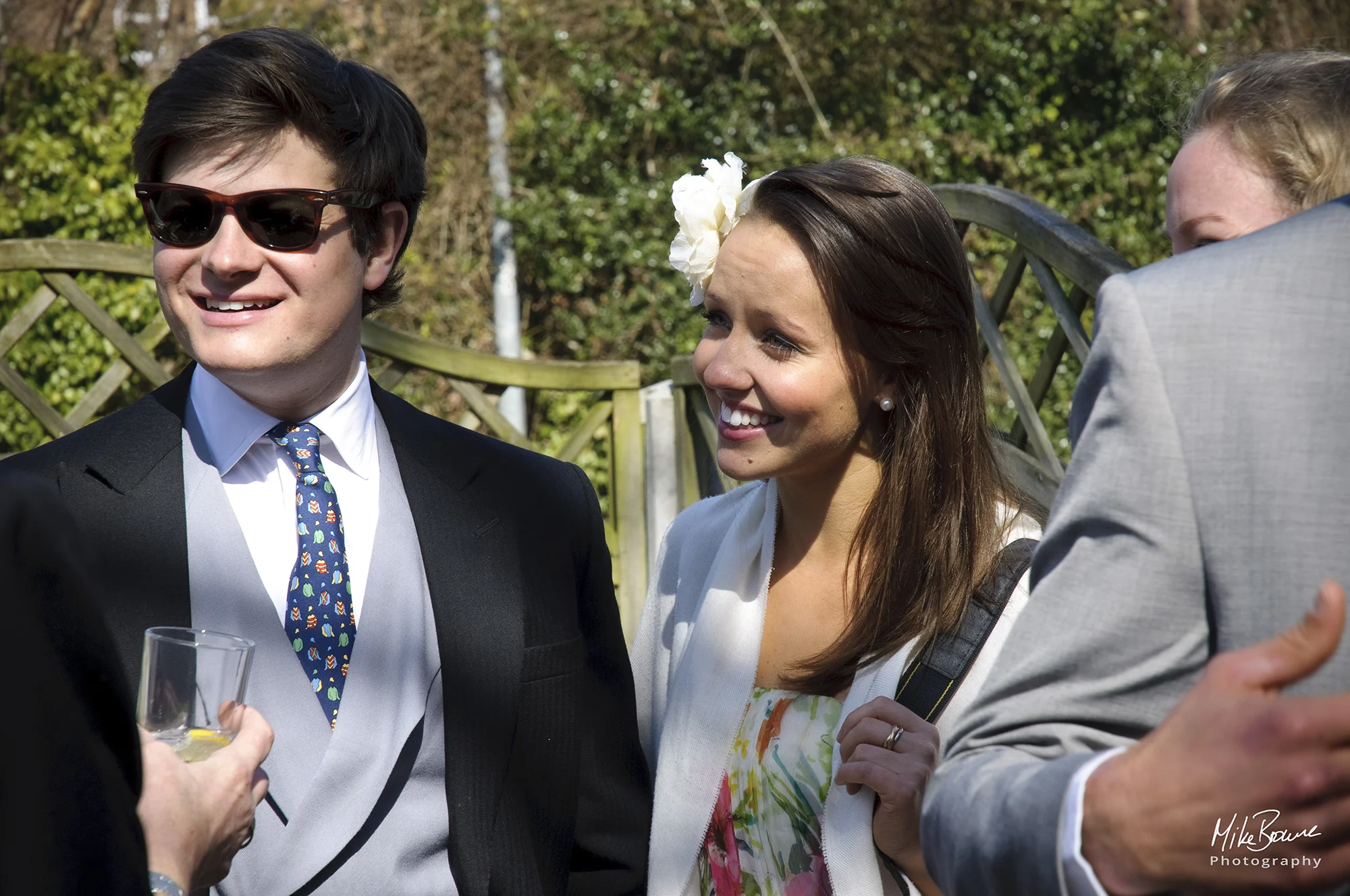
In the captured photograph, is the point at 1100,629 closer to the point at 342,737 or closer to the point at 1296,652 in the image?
the point at 1296,652

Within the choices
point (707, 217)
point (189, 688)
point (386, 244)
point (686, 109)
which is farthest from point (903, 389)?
point (686, 109)

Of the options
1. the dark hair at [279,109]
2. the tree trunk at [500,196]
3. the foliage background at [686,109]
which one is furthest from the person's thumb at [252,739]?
the tree trunk at [500,196]

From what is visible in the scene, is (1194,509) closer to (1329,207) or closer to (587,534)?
(1329,207)

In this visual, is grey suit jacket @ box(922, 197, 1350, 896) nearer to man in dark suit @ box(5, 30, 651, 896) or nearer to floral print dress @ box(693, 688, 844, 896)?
floral print dress @ box(693, 688, 844, 896)

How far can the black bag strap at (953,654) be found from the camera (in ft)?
6.28

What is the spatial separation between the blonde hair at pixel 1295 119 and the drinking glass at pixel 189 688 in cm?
159

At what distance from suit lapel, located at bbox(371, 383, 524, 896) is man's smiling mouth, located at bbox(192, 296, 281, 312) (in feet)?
1.14

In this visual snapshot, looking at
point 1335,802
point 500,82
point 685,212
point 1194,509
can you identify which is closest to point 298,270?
point 685,212

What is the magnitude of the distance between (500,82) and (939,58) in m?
2.87

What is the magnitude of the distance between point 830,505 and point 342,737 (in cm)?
96

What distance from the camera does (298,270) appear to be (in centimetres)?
210

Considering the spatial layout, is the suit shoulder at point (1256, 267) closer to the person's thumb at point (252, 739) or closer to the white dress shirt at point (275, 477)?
the person's thumb at point (252, 739)

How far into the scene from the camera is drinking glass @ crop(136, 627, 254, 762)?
1402 millimetres

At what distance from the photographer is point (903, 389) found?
2174mm
